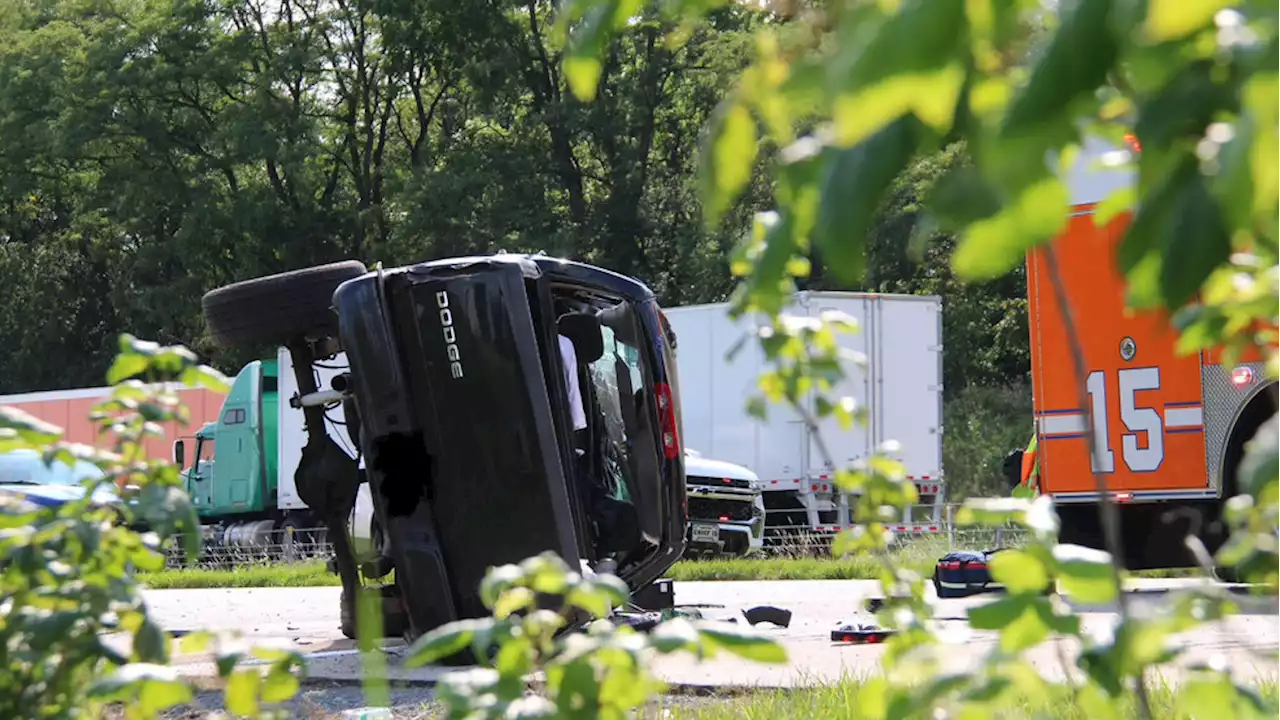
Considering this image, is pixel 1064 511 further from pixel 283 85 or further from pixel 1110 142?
pixel 283 85

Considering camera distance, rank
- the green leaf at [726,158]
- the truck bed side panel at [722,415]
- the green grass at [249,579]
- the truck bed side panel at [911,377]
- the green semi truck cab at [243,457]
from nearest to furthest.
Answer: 1. the green leaf at [726,158]
2. the green grass at [249,579]
3. the truck bed side panel at [722,415]
4. the truck bed side panel at [911,377]
5. the green semi truck cab at [243,457]

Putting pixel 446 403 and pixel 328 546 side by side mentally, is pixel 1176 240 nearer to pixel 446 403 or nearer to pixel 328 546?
pixel 446 403

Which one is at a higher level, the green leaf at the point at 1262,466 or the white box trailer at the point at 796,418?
the white box trailer at the point at 796,418

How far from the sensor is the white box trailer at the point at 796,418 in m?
24.1

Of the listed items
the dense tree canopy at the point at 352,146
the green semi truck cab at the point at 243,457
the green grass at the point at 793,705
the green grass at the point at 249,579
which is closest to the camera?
the green grass at the point at 793,705

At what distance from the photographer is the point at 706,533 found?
716 inches

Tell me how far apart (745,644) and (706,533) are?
54.0 feet

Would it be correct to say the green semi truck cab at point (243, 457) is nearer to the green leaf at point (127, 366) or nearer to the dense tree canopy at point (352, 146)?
the dense tree canopy at point (352, 146)

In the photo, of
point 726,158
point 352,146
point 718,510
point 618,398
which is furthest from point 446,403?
point 352,146

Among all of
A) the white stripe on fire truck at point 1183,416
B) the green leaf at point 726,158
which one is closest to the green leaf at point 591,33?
the green leaf at point 726,158

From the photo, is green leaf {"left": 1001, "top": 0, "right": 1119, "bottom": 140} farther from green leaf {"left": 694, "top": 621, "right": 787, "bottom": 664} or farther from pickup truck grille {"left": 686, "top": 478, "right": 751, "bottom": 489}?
pickup truck grille {"left": 686, "top": 478, "right": 751, "bottom": 489}

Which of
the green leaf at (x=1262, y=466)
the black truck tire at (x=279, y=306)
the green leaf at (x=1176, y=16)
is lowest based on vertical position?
the green leaf at (x=1262, y=466)

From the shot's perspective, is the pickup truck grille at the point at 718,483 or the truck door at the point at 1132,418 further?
the pickup truck grille at the point at 718,483

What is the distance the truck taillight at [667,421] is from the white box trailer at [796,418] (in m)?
14.5
